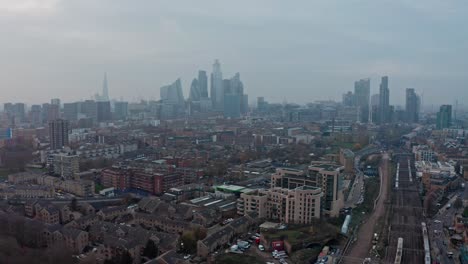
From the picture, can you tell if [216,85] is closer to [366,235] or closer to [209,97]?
[209,97]

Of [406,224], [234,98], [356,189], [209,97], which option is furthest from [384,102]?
[406,224]

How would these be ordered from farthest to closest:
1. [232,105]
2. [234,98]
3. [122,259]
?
[234,98]
[232,105]
[122,259]

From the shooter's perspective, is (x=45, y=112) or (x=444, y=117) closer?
(x=444, y=117)

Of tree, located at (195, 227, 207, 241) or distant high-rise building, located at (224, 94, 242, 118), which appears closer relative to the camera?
tree, located at (195, 227, 207, 241)

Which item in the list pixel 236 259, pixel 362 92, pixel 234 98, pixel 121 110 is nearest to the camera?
pixel 236 259

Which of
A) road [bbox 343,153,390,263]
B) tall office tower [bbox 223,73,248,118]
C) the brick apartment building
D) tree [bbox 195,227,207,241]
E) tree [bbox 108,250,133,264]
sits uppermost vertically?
tall office tower [bbox 223,73,248,118]

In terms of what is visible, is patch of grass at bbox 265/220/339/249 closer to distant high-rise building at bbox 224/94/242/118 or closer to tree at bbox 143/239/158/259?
tree at bbox 143/239/158/259

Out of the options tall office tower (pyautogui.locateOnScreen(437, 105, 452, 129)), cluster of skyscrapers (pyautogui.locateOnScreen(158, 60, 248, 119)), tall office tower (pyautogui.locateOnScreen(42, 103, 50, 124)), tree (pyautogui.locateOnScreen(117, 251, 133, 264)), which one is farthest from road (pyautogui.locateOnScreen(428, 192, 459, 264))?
cluster of skyscrapers (pyautogui.locateOnScreen(158, 60, 248, 119))
